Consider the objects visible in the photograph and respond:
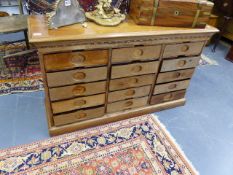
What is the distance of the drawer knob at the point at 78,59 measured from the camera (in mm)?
1293

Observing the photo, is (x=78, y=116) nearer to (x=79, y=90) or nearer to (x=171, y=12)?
(x=79, y=90)

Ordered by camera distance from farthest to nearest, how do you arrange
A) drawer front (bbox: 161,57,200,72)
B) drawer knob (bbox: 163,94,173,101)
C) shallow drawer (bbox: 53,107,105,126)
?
drawer knob (bbox: 163,94,173,101), drawer front (bbox: 161,57,200,72), shallow drawer (bbox: 53,107,105,126)

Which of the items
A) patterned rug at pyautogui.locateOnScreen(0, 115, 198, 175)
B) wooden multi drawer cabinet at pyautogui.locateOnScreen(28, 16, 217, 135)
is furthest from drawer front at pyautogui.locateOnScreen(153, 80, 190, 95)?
patterned rug at pyautogui.locateOnScreen(0, 115, 198, 175)

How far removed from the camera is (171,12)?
147 cm

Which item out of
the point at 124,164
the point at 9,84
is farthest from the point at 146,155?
the point at 9,84

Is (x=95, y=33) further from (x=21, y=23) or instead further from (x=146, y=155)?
(x=21, y=23)

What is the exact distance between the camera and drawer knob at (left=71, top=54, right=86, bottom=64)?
4.24 ft

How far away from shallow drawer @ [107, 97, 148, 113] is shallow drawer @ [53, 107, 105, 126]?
3.1 inches

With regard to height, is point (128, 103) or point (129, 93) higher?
point (129, 93)

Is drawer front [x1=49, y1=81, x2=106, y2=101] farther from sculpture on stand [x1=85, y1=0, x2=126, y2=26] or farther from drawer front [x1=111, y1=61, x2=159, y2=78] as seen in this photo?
sculpture on stand [x1=85, y1=0, x2=126, y2=26]

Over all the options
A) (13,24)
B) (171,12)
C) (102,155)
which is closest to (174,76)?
(171,12)

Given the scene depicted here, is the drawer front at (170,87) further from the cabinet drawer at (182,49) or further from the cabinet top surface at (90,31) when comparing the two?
the cabinet top surface at (90,31)

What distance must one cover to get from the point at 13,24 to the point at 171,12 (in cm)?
153

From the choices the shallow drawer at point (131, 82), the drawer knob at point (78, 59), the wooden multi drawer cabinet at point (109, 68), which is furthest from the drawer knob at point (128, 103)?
the drawer knob at point (78, 59)
